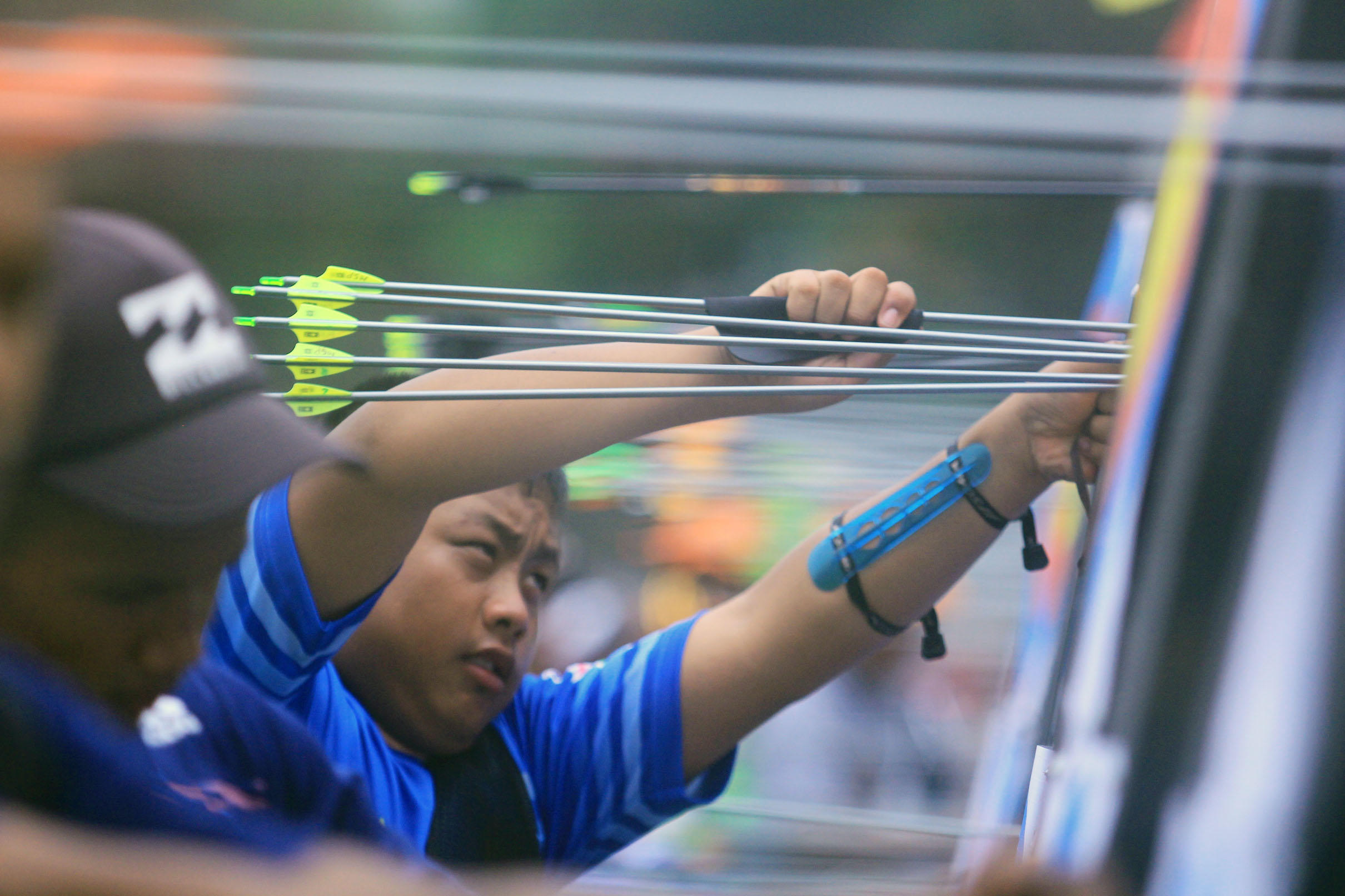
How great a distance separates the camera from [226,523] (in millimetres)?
575

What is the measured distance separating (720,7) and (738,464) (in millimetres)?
1144

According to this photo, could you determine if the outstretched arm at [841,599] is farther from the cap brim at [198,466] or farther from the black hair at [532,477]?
the cap brim at [198,466]

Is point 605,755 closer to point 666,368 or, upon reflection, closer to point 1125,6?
point 666,368

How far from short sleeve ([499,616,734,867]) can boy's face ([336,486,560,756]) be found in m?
0.08

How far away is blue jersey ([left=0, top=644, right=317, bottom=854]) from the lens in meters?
0.41

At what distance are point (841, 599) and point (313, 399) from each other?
0.50 metres

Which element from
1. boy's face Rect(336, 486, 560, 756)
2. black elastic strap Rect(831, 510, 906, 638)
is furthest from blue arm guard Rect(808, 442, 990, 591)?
boy's face Rect(336, 486, 560, 756)

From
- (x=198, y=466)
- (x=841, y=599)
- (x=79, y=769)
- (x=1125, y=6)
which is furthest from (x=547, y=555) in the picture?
(x=1125, y=6)

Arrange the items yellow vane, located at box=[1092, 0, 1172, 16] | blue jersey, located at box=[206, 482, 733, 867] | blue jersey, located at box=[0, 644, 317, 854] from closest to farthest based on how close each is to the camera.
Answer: blue jersey, located at box=[0, 644, 317, 854], blue jersey, located at box=[206, 482, 733, 867], yellow vane, located at box=[1092, 0, 1172, 16]

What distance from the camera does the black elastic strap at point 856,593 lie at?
105cm

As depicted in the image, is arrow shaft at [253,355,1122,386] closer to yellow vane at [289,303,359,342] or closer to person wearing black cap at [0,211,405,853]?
yellow vane at [289,303,359,342]

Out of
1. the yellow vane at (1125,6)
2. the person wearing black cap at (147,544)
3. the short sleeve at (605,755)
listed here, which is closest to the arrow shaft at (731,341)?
the person wearing black cap at (147,544)

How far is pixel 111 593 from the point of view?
53cm

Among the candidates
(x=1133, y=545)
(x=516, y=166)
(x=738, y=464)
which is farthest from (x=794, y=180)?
(x=516, y=166)
